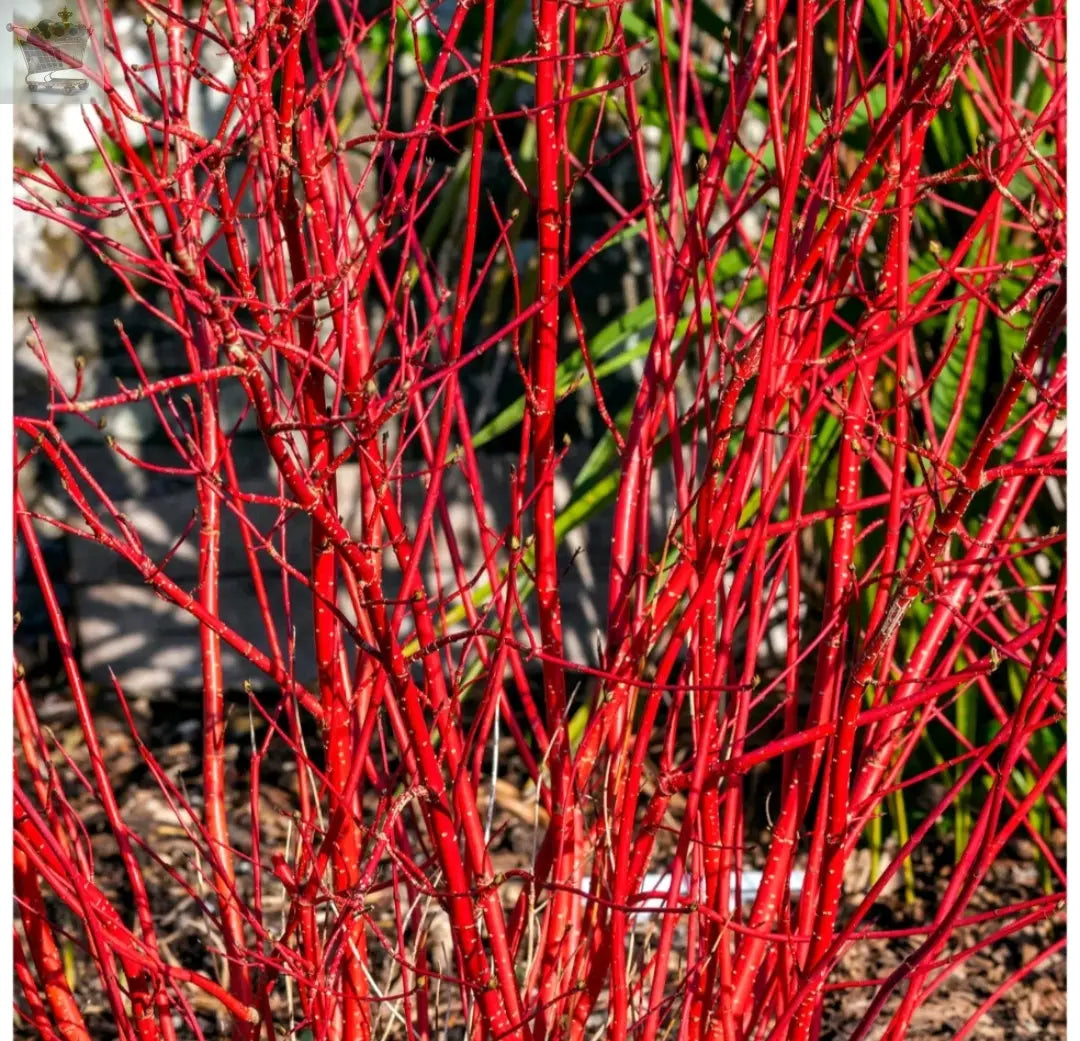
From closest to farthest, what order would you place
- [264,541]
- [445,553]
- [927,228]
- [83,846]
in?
[264,541]
[83,846]
[927,228]
[445,553]

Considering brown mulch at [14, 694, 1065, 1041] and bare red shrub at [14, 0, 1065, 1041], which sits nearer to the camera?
bare red shrub at [14, 0, 1065, 1041]

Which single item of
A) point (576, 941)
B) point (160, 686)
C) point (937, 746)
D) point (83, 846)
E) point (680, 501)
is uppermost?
point (680, 501)

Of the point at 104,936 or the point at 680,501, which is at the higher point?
the point at 680,501

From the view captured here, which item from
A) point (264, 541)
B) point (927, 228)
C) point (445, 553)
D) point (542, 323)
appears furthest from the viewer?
point (445, 553)

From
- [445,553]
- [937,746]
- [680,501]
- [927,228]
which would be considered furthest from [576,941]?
[445,553]

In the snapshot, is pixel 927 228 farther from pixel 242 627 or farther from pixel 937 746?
pixel 242 627

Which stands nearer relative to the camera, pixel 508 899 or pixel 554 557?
pixel 554 557

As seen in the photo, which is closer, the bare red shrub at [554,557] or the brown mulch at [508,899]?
the bare red shrub at [554,557]

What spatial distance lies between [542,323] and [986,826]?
486mm

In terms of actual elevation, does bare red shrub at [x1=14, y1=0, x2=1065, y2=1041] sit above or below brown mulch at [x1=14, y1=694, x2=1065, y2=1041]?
above

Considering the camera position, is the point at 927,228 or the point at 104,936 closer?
the point at 104,936

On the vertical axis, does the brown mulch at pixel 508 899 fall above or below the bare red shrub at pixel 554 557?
below

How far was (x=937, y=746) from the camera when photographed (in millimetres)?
2371

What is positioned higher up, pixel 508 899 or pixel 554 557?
pixel 554 557
